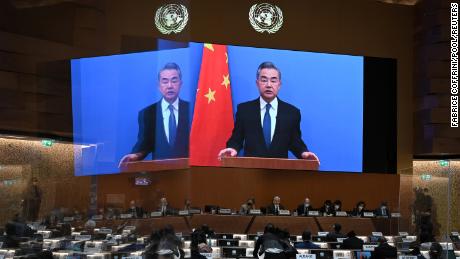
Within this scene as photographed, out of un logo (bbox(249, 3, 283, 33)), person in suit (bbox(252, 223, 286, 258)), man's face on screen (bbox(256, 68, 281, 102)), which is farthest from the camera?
un logo (bbox(249, 3, 283, 33))

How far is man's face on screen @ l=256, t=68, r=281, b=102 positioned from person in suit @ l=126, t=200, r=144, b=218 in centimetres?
1741

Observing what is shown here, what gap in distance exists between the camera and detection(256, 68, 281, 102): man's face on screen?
2280 cm

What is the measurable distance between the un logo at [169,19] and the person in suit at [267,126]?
53.4 ft

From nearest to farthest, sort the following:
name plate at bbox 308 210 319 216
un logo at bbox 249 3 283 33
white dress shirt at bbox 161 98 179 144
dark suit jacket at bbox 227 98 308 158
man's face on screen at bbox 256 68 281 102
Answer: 1. white dress shirt at bbox 161 98 179 144
2. name plate at bbox 308 210 319 216
3. dark suit jacket at bbox 227 98 308 158
4. man's face on screen at bbox 256 68 281 102
5. un logo at bbox 249 3 283 33

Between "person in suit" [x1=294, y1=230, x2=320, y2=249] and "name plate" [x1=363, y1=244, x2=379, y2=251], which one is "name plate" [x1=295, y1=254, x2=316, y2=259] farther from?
"name plate" [x1=363, y1=244, x2=379, y2=251]

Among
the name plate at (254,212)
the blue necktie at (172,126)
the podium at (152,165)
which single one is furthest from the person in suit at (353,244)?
the blue necktie at (172,126)

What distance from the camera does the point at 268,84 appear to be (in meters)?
22.8

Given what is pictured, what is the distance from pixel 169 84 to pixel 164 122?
1.07 ft

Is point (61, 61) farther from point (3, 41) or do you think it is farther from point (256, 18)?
point (256, 18)

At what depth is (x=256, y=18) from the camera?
23.7 m

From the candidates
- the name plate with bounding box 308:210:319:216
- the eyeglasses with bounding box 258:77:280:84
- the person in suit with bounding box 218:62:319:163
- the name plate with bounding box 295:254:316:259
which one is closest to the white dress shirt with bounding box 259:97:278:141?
the person in suit with bounding box 218:62:319:163

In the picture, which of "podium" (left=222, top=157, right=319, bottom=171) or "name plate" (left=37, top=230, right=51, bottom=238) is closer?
"name plate" (left=37, top=230, right=51, bottom=238)

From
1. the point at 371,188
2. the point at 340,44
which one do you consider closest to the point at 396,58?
the point at 340,44

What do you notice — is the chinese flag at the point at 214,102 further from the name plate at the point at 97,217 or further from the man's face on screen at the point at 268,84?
the name plate at the point at 97,217
